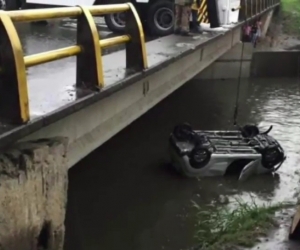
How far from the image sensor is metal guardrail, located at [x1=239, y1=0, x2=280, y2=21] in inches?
726

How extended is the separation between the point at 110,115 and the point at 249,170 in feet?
14.5

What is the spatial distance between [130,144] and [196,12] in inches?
119

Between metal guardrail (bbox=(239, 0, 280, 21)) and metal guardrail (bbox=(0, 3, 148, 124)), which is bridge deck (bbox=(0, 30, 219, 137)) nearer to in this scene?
metal guardrail (bbox=(0, 3, 148, 124))

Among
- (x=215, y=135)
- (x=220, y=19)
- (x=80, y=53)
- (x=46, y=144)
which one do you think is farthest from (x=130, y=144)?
(x=46, y=144)

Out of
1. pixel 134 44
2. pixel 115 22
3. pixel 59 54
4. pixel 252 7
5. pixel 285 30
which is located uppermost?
pixel 59 54

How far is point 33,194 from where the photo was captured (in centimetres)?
505

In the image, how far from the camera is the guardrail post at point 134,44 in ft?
25.4

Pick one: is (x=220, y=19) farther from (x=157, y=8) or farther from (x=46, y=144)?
(x=46, y=144)

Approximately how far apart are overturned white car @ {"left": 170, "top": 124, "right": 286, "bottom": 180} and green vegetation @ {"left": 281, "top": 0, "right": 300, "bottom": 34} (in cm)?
1969

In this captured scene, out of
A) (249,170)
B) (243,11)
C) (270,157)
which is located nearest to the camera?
(249,170)

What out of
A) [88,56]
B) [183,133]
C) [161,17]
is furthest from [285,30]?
[88,56]

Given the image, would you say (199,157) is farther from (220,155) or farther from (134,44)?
(134,44)

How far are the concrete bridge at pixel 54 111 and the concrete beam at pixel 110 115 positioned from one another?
0.03 feet

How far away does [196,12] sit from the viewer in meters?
13.6
